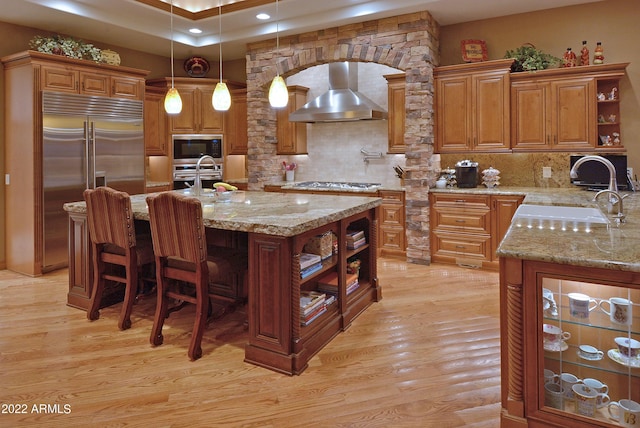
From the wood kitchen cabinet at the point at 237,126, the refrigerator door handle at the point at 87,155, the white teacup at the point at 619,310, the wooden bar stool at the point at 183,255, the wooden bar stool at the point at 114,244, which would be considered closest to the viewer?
the white teacup at the point at 619,310

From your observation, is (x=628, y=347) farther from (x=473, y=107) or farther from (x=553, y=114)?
(x=473, y=107)

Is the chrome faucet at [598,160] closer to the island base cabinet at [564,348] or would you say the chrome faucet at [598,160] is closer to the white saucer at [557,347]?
the island base cabinet at [564,348]

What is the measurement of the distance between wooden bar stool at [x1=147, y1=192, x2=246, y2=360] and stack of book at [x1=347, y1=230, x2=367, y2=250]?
0.93 meters

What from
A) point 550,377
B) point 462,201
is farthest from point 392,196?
point 550,377

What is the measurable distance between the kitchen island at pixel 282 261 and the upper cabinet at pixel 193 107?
3230 millimetres

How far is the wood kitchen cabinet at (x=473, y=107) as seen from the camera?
4.84 metres

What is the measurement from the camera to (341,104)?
5.62 m

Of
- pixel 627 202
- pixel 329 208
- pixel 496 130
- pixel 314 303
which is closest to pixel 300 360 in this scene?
pixel 314 303

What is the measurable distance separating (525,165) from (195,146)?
15.6 feet

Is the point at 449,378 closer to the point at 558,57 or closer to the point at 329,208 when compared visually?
the point at 329,208

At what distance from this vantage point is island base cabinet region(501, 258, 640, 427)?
5.81ft

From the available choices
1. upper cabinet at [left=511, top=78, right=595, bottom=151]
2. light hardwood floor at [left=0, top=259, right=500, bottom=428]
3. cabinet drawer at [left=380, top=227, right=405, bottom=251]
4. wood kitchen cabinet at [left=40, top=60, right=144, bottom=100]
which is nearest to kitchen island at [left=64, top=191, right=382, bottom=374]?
light hardwood floor at [left=0, top=259, right=500, bottom=428]

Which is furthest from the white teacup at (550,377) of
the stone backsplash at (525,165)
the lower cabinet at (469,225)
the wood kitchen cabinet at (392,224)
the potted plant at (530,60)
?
the potted plant at (530,60)

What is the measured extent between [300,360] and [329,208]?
1.07 metres
